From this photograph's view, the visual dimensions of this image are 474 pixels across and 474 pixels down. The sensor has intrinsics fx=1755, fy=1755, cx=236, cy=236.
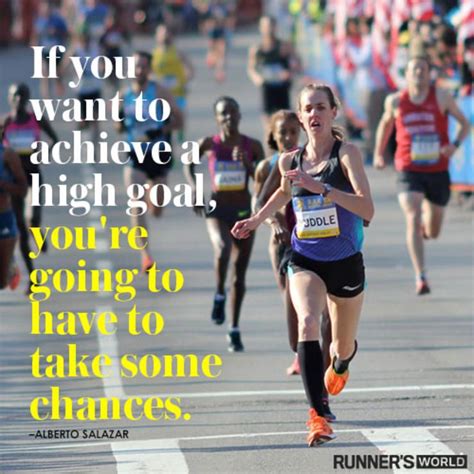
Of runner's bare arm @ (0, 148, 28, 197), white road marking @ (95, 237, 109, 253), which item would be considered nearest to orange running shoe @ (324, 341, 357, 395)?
runner's bare arm @ (0, 148, 28, 197)

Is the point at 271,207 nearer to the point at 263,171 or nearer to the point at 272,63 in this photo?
the point at 263,171

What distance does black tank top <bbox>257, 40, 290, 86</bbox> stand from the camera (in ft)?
85.7

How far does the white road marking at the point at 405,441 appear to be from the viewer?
9.57 meters

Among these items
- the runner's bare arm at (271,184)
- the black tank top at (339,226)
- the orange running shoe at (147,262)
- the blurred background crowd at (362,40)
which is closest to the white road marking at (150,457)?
the black tank top at (339,226)

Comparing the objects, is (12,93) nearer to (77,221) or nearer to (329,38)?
(77,221)

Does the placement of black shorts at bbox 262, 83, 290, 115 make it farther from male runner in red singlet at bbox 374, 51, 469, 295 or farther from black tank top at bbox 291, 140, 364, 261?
black tank top at bbox 291, 140, 364, 261

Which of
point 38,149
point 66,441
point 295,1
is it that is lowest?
point 66,441

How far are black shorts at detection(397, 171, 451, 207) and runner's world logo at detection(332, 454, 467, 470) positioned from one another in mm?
5891

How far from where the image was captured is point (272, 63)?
85.9ft

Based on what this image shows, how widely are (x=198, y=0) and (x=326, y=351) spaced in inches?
2463

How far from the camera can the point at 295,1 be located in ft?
155

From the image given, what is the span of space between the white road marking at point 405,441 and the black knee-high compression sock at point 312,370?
0.49 metres

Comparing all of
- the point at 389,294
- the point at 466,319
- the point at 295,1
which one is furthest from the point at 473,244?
the point at 295,1

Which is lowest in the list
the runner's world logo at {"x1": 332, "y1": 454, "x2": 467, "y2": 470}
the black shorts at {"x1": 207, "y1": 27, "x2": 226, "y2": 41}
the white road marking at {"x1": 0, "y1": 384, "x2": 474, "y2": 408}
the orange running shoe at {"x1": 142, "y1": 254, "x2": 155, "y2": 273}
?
the runner's world logo at {"x1": 332, "y1": 454, "x2": 467, "y2": 470}
